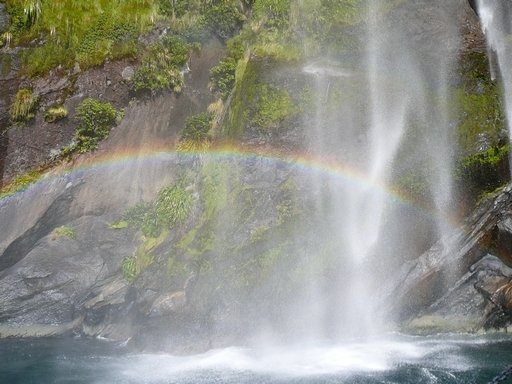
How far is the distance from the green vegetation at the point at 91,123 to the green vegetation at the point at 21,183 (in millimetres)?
1899

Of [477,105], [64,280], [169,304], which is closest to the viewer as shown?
[477,105]

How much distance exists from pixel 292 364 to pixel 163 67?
13690 millimetres

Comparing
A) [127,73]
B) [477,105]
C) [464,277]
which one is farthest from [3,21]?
[464,277]

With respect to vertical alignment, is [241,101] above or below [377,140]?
above

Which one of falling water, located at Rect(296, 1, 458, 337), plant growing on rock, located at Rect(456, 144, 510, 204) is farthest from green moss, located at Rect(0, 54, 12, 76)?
plant growing on rock, located at Rect(456, 144, 510, 204)

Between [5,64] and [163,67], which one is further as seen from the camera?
[163,67]

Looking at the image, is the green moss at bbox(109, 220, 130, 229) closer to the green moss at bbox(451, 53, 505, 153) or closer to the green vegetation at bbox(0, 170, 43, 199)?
the green vegetation at bbox(0, 170, 43, 199)

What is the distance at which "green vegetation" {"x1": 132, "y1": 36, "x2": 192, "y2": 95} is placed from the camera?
20.2 meters

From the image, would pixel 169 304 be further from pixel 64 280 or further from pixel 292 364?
pixel 64 280

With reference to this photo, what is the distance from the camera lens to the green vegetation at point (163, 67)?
20.2m

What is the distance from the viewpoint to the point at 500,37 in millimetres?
15414

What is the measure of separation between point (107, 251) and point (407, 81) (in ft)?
43.0

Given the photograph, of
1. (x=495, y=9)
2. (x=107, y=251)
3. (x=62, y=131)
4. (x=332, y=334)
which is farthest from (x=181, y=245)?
(x=495, y=9)

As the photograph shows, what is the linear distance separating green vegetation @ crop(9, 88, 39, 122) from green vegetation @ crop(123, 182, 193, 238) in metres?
5.69
